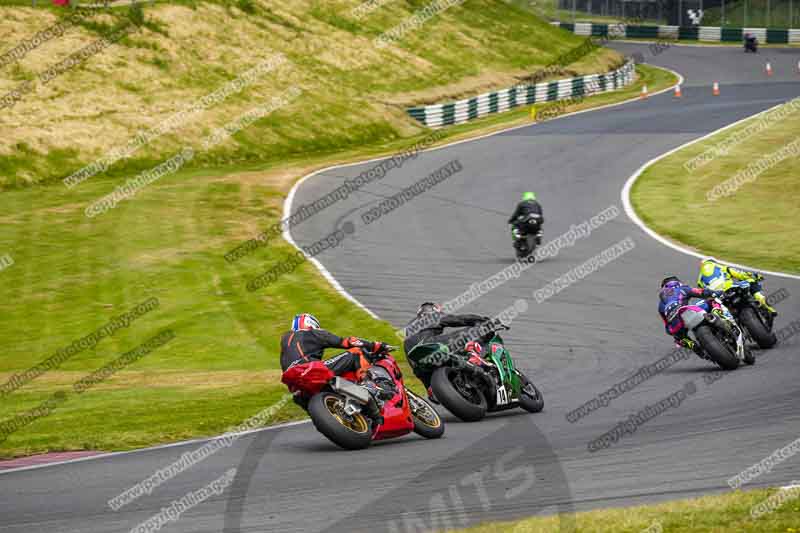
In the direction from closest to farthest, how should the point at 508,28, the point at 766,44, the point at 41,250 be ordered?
the point at 41,250 < the point at 508,28 < the point at 766,44

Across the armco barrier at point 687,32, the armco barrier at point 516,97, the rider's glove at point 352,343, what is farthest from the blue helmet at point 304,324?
the armco barrier at point 687,32

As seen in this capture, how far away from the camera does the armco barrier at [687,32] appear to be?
254 ft

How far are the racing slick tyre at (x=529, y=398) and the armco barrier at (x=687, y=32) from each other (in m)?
69.1

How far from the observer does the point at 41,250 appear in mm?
29219

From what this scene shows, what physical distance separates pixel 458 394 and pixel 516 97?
43.7m

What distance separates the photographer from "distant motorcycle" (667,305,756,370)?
16.0 meters

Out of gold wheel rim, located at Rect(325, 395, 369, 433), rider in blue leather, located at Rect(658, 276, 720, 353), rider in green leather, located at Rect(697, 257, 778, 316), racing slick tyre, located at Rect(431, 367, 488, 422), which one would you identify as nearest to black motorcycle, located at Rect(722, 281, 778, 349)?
rider in green leather, located at Rect(697, 257, 778, 316)

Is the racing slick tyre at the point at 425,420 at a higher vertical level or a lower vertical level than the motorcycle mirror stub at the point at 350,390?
lower

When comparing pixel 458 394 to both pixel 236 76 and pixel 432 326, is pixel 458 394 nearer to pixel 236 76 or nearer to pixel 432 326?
pixel 432 326

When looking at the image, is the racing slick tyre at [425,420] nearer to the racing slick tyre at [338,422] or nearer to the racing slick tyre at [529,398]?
the racing slick tyre at [338,422]

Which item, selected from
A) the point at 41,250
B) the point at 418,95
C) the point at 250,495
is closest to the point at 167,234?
the point at 41,250

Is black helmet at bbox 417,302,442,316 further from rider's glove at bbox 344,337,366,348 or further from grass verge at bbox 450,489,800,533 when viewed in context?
grass verge at bbox 450,489,800,533

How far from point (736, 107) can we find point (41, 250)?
33.6 m

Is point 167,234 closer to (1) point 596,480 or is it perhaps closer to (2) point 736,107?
(1) point 596,480
